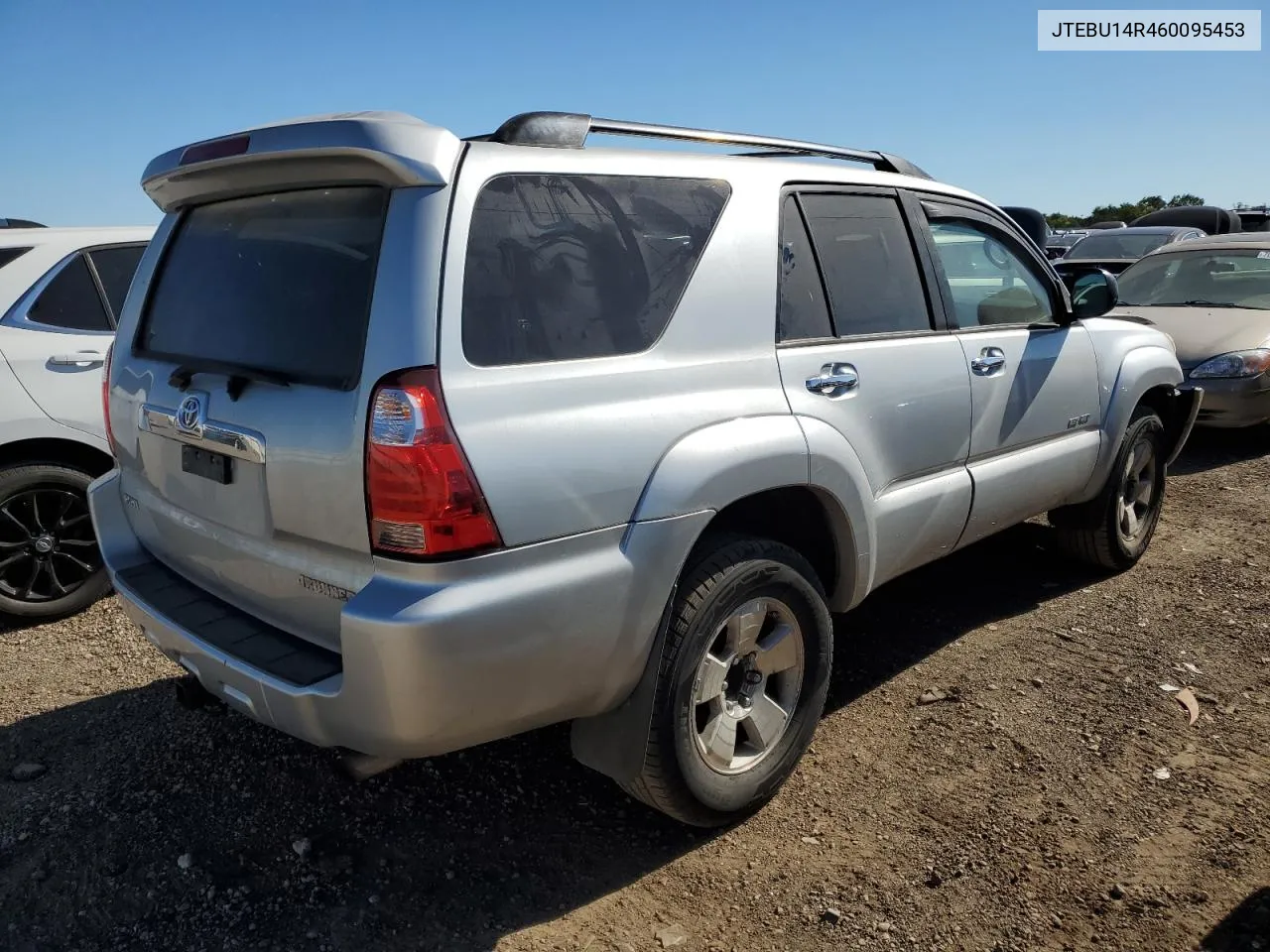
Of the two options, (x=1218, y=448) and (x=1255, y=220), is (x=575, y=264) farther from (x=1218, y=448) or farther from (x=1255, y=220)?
(x=1255, y=220)

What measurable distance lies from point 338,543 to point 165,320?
1225 mm

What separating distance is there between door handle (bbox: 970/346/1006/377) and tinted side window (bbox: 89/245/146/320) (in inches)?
151

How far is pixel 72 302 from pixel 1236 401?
737 centimetres

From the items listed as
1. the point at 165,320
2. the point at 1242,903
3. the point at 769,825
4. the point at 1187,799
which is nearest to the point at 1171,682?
the point at 1187,799

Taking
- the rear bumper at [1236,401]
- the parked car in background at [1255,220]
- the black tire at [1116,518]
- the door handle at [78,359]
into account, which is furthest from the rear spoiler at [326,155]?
the parked car in background at [1255,220]

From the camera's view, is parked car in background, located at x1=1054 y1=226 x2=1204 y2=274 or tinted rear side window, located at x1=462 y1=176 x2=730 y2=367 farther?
parked car in background, located at x1=1054 y1=226 x2=1204 y2=274

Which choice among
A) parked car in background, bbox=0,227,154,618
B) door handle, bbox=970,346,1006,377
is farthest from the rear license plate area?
door handle, bbox=970,346,1006,377

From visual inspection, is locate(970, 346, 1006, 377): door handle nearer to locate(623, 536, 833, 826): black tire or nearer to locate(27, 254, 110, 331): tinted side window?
locate(623, 536, 833, 826): black tire

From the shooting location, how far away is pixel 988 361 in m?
3.70

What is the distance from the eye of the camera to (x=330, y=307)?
2314 millimetres

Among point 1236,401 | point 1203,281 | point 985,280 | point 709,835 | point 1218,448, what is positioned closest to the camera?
point 709,835

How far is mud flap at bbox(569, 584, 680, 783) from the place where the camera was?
2.50m

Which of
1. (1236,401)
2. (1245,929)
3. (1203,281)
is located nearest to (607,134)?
(1245,929)

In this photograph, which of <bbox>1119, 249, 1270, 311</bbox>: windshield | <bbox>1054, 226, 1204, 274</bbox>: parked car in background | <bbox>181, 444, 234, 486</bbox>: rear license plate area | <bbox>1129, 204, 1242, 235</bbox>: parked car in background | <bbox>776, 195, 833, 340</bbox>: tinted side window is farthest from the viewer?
<bbox>1129, 204, 1242, 235</bbox>: parked car in background
